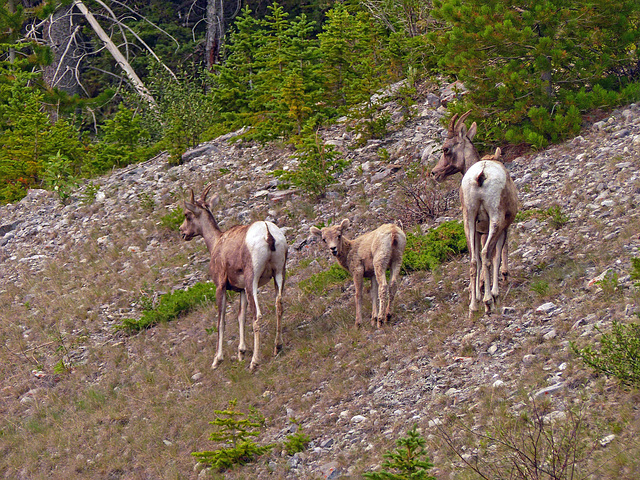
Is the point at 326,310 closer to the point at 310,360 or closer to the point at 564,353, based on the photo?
the point at 310,360

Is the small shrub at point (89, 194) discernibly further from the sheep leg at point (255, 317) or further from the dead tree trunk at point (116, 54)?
the sheep leg at point (255, 317)

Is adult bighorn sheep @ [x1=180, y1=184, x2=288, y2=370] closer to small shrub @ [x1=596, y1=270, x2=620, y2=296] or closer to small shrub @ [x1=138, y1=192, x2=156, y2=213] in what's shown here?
small shrub @ [x1=596, y1=270, x2=620, y2=296]

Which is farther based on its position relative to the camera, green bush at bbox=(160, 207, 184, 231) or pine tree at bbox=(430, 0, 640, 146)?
green bush at bbox=(160, 207, 184, 231)

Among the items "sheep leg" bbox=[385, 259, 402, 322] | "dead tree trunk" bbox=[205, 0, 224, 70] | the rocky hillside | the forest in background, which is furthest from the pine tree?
"dead tree trunk" bbox=[205, 0, 224, 70]

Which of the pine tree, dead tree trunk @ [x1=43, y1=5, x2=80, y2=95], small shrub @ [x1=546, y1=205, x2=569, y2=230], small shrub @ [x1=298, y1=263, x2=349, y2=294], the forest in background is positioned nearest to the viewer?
small shrub @ [x1=546, y1=205, x2=569, y2=230]

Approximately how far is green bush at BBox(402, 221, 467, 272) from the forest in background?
9.58 feet

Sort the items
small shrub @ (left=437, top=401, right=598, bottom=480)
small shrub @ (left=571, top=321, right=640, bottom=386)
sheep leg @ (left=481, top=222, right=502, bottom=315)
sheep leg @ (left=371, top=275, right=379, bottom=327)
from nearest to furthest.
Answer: small shrub @ (left=437, top=401, right=598, bottom=480), small shrub @ (left=571, top=321, right=640, bottom=386), sheep leg @ (left=481, top=222, right=502, bottom=315), sheep leg @ (left=371, top=275, right=379, bottom=327)

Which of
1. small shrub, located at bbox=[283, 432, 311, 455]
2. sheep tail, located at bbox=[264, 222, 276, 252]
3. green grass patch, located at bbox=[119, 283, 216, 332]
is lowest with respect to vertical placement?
green grass patch, located at bbox=[119, 283, 216, 332]

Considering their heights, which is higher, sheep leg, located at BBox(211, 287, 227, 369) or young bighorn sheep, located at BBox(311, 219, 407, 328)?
young bighorn sheep, located at BBox(311, 219, 407, 328)

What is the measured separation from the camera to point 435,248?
36.2 feet

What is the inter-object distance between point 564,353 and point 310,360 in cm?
367

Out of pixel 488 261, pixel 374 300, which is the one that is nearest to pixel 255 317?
pixel 374 300

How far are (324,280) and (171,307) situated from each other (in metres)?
2.89

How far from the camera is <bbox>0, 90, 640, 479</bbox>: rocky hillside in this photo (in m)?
7.00
